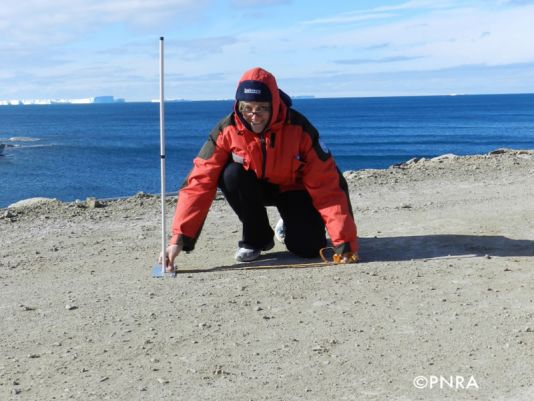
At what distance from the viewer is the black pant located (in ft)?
21.1

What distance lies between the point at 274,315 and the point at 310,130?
67.3 inches

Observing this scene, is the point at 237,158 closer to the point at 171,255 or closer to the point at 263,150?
the point at 263,150

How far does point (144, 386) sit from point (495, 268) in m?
3.13

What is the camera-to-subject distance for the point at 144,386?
4000 mm

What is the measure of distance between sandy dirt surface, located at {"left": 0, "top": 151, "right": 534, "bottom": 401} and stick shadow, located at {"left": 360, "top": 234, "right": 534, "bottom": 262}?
0.02m

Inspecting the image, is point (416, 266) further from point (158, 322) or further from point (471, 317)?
point (158, 322)

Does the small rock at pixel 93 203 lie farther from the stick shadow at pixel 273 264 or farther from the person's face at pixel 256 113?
the person's face at pixel 256 113

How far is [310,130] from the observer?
616cm

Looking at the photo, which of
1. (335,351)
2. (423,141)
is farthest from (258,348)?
(423,141)

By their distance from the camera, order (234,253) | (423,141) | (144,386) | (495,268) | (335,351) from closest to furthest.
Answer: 1. (144,386)
2. (335,351)
3. (495,268)
4. (234,253)
5. (423,141)

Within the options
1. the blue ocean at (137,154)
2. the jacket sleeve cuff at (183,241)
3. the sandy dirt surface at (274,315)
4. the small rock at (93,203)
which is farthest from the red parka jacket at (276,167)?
the blue ocean at (137,154)

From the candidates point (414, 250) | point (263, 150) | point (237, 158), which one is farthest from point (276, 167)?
point (414, 250)

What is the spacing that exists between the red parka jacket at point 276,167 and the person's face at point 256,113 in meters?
0.07

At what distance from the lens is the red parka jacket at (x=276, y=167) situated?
239 inches
